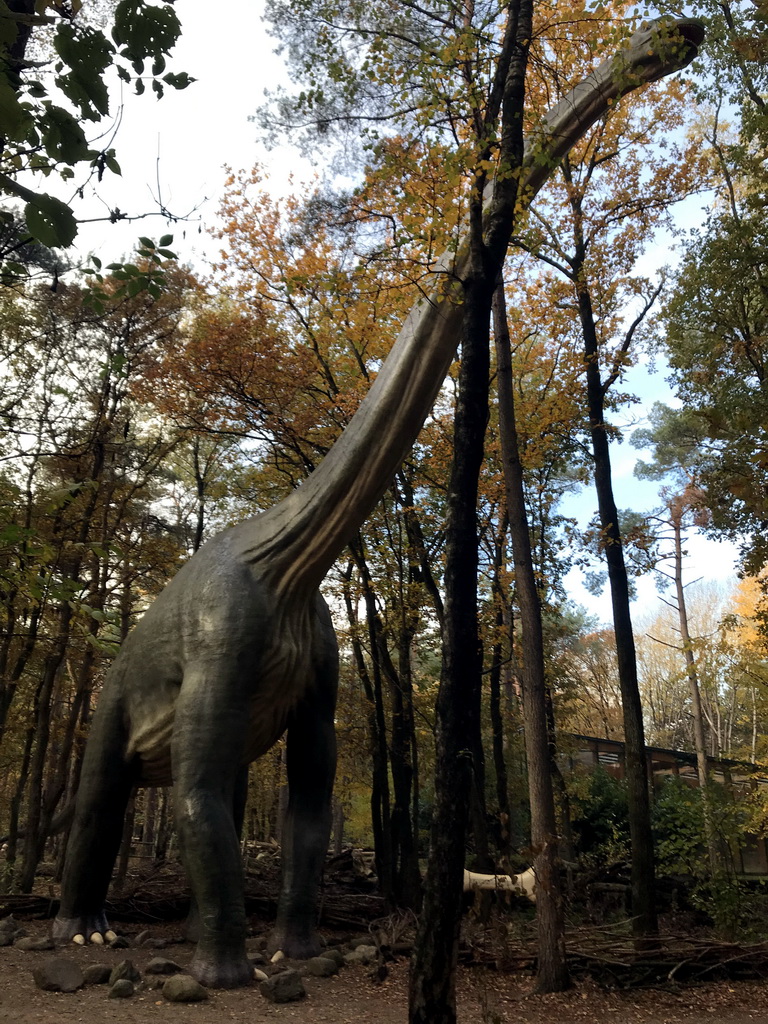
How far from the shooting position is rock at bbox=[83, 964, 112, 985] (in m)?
5.38

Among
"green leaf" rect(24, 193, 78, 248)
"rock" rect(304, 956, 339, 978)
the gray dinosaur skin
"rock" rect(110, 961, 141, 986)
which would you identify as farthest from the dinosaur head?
"rock" rect(110, 961, 141, 986)

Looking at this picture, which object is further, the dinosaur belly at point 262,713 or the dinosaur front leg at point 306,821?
the dinosaur front leg at point 306,821

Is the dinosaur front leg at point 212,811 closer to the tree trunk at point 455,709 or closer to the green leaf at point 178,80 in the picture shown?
the tree trunk at point 455,709

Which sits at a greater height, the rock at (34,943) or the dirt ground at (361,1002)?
the rock at (34,943)

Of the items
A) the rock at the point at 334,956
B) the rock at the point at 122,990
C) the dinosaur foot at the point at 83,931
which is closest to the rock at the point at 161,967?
the rock at the point at 122,990

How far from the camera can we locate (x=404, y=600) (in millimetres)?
11719

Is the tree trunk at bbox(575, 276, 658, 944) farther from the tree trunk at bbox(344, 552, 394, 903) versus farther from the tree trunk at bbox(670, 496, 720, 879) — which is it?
the tree trunk at bbox(344, 552, 394, 903)

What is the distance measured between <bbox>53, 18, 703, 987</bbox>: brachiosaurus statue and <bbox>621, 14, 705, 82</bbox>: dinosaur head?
13mm

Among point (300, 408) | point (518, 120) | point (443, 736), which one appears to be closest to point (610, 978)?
point (443, 736)

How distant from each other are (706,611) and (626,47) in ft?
115

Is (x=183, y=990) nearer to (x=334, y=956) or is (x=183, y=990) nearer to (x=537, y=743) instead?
(x=334, y=956)

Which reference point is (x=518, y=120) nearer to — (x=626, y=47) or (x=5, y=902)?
(x=626, y=47)

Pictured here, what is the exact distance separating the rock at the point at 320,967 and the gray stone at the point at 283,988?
573mm

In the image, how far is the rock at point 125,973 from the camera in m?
5.27
